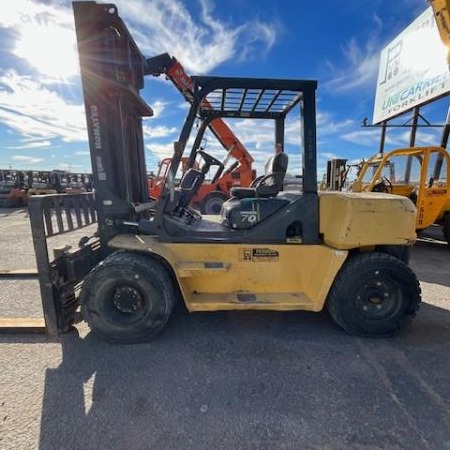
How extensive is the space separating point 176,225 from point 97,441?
6.34 feet

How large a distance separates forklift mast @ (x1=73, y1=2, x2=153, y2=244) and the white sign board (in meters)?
13.1

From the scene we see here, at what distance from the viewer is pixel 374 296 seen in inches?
127

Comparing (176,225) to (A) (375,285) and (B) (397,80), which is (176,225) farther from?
(B) (397,80)

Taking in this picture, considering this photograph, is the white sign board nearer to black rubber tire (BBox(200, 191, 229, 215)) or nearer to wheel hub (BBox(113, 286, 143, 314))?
black rubber tire (BBox(200, 191, 229, 215))

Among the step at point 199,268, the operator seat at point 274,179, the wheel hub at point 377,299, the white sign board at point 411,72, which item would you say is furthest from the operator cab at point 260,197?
the white sign board at point 411,72

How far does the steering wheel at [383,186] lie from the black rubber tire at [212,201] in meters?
5.17

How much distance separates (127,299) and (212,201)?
27.0ft

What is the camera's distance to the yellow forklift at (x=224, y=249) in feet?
10.0

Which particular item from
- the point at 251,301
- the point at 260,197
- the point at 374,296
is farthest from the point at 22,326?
the point at 374,296

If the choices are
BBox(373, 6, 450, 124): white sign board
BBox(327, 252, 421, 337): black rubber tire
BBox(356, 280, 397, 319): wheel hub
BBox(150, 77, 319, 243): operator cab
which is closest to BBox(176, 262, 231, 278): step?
BBox(150, 77, 319, 243): operator cab

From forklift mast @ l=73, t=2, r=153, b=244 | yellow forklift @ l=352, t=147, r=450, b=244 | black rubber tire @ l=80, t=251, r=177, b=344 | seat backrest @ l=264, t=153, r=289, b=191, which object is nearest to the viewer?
black rubber tire @ l=80, t=251, r=177, b=344

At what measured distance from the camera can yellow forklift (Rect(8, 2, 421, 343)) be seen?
306 cm

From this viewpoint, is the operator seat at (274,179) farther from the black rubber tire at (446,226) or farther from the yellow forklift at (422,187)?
the black rubber tire at (446,226)

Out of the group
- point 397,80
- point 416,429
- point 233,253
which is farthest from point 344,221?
point 397,80
